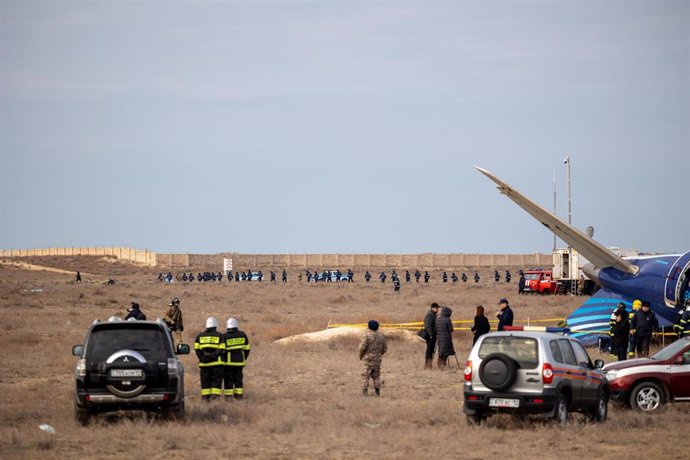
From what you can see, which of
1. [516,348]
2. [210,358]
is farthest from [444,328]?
[516,348]

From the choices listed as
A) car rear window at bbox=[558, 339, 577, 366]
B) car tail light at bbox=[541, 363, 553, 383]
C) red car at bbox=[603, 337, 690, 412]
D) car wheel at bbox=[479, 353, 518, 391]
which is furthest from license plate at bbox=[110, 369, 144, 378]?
red car at bbox=[603, 337, 690, 412]

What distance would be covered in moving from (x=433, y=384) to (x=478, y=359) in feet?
23.3

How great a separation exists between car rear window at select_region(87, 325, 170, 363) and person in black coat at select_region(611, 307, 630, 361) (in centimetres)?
1261

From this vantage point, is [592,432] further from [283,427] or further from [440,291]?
[440,291]

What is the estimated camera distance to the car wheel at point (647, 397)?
19891mm

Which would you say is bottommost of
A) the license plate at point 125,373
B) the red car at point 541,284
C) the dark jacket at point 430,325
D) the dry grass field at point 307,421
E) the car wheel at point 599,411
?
the dry grass field at point 307,421

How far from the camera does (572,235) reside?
35.2m

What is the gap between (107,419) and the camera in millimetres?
18250

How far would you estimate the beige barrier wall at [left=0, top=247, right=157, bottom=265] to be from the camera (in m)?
159

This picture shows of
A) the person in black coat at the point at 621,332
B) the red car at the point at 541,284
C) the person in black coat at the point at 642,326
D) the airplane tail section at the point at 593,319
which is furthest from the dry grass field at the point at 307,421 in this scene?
the red car at the point at 541,284

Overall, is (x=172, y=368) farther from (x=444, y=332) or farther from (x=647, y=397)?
(x=444, y=332)

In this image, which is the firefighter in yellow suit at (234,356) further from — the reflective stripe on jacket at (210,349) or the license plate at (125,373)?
the license plate at (125,373)

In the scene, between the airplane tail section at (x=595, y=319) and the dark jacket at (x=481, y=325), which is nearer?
the dark jacket at (x=481, y=325)

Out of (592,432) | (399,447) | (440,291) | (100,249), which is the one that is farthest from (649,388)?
(100,249)
